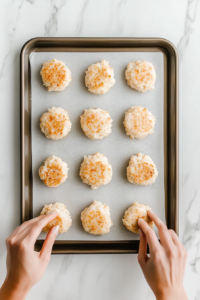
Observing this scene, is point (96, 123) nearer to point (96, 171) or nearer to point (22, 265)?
point (96, 171)

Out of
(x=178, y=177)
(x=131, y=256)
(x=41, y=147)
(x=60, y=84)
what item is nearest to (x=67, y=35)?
(x=60, y=84)

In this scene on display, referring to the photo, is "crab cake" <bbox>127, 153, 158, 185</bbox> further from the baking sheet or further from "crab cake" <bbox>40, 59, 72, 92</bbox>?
"crab cake" <bbox>40, 59, 72, 92</bbox>

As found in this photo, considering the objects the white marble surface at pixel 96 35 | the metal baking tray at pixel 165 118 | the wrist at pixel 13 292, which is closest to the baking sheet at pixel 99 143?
the metal baking tray at pixel 165 118

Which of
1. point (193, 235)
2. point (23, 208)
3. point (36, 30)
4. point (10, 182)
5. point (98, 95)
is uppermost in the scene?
point (36, 30)

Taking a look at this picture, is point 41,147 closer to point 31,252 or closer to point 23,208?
point 23,208

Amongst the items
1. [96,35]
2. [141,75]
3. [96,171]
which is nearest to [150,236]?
[96,171]

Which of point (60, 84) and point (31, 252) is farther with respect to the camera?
point (60, 84)

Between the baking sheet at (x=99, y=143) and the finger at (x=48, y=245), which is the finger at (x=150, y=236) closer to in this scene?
the baking sheet at (x=99, y=143)

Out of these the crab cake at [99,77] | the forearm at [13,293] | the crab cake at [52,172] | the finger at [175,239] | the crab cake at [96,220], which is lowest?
the forearm at [13,293]
